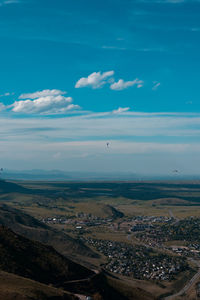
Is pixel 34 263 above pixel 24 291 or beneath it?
beneath

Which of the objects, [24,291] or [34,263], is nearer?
[24,291]

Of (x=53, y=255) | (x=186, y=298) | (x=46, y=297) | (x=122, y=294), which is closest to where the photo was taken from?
(x=46, y=297)

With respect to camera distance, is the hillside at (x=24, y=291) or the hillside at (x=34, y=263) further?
the hillside at (x=34, y=263)

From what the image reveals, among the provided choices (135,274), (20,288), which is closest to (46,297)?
(20,288)

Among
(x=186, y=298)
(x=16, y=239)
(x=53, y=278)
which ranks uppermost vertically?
(x=16, y=239)

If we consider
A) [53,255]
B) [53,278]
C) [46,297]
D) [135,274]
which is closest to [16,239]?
[53,255]

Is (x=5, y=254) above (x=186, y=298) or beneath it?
above

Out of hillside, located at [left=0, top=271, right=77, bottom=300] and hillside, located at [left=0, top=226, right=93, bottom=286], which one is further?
hillside, located at [left=0, top=226, right=93, bottom=286]

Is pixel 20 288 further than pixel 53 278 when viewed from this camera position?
No

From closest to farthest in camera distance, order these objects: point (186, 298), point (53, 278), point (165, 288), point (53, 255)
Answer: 1. point (53, 278)
2. point (53, 255)
3. point (186, 298)
4. point (165, 288)

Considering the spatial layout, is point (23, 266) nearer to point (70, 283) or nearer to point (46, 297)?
point (70, 283)
